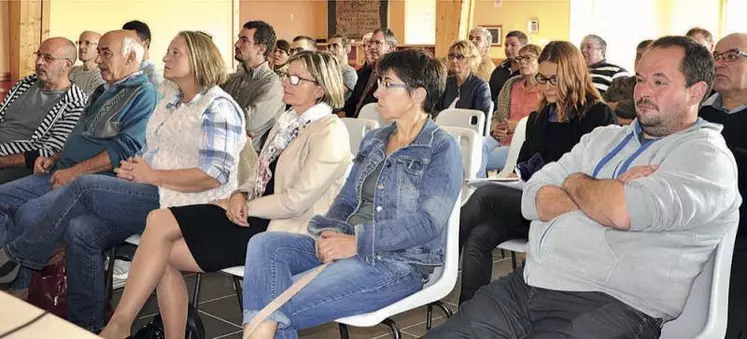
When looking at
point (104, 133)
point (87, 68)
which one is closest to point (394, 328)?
point (104, 133)

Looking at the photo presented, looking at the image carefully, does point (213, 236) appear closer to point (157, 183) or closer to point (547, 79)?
point (157, 183)

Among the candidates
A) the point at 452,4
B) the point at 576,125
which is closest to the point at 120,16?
the point at 452,4

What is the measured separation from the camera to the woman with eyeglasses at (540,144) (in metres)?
3.29

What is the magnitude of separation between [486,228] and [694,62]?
4.19 ft

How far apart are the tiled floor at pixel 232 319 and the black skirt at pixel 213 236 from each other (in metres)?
0.75

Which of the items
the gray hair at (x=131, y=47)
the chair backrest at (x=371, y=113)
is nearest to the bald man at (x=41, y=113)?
the gray hair at (x=131, y=47)

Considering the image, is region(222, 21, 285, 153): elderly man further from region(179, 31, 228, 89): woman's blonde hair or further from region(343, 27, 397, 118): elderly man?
region(179, 31, 228, 89): woman's blonde hair

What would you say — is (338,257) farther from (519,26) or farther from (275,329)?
(519,26)

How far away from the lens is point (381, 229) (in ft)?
7.98

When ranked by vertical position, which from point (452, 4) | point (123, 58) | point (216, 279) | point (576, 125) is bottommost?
point (216, 279)

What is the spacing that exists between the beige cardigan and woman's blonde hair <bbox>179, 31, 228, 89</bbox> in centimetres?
58

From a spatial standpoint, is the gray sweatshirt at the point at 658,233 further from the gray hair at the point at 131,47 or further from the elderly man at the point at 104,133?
the gray hair at the point at 131,47

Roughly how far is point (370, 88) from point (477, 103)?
3.03ft

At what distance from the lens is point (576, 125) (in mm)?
3443
